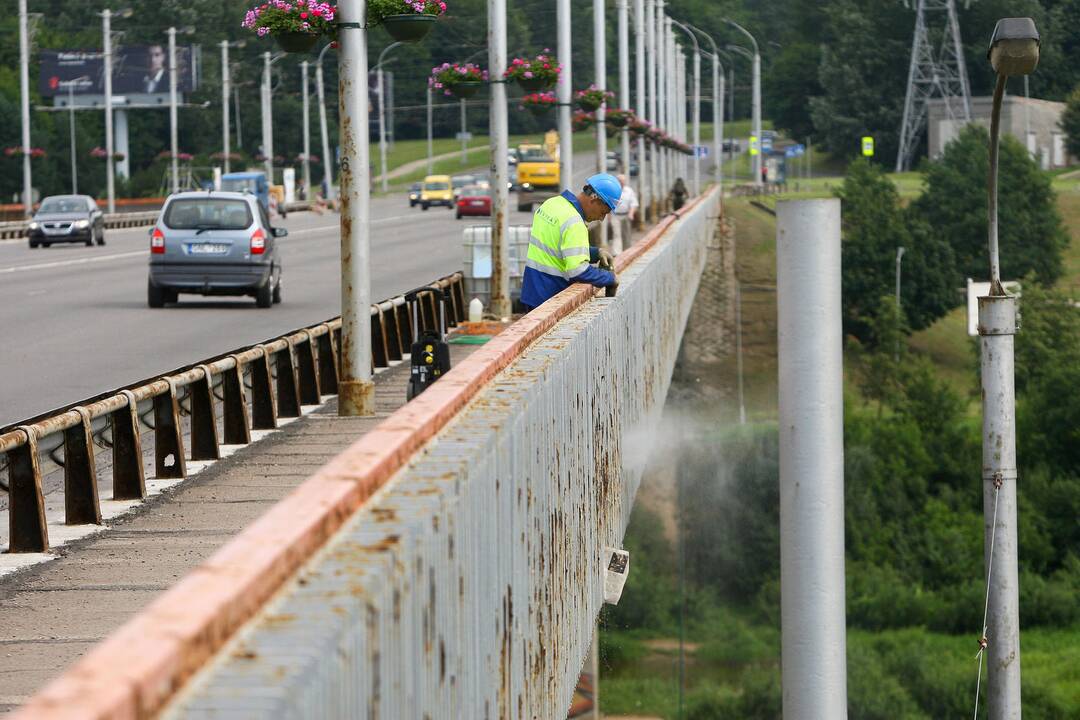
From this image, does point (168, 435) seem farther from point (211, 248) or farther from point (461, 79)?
point (211, 248)

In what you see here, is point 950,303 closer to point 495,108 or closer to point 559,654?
point 495,108

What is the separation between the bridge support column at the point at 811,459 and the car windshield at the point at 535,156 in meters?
80.0

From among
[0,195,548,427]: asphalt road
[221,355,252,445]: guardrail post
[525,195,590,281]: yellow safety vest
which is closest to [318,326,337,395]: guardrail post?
[0,195,548,427]: asphalt road

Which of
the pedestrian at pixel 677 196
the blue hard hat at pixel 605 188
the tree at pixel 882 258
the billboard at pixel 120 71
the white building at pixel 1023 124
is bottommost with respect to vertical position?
the tree at pixel 882 258

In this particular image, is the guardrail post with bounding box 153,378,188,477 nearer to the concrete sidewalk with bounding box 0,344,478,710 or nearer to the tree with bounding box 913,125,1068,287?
the concrete sidewalk with bounding box 0,344,478,710

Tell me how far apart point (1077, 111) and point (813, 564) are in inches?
4639

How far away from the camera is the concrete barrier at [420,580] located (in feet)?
9.08

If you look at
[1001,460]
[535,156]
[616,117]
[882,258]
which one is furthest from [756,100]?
[1001,460]

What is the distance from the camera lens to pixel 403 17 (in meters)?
15.4

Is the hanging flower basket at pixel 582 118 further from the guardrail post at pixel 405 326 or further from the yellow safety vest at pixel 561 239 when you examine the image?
the yellow safety vest at pixel 561 239

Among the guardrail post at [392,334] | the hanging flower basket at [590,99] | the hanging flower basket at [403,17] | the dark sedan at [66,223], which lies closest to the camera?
the hanging flower basket at [403,17]

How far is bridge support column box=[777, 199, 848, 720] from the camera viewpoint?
1119 cm

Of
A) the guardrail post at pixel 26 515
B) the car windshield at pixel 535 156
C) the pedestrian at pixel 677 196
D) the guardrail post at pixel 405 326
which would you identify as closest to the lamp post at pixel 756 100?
the car windshield at pixel 535 156

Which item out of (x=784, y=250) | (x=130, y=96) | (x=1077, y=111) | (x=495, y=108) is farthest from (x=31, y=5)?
(x=784, y=250)
